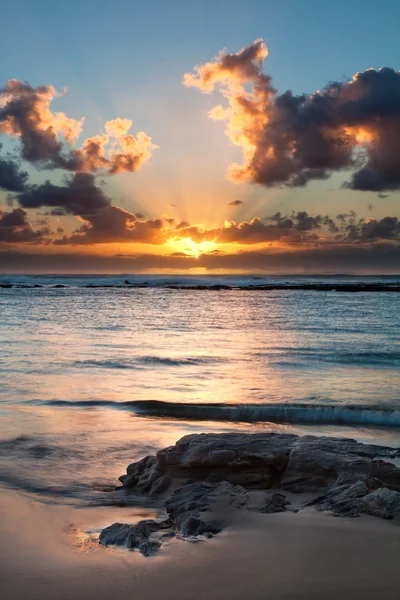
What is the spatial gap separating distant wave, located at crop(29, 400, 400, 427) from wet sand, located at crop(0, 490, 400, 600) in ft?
15.2

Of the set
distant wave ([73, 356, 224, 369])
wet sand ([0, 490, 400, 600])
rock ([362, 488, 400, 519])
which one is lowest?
distant wave ([73, 356, 224, 369])

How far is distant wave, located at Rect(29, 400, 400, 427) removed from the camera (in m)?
9.09

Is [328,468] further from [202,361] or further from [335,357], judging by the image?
[335,357]

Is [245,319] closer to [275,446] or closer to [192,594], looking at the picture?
[275,446]

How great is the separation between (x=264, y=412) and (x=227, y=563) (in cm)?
580

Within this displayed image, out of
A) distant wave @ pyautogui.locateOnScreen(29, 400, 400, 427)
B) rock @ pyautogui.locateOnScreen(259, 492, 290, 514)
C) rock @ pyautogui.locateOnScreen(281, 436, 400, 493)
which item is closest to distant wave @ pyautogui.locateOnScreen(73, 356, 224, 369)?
distant wave @ pyautogui.locateOnScreen(29, 400, 400, 427)

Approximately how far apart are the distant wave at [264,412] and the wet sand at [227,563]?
4.62m

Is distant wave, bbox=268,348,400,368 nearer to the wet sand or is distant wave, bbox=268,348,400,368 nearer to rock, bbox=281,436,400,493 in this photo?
rock, bbox=281,436,400,493

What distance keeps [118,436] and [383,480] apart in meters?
3.85

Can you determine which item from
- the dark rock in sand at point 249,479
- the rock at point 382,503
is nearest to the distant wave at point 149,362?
the dark rock in sand at point 249,479

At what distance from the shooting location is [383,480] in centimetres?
525

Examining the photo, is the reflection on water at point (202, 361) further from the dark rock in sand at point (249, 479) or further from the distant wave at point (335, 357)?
the dark rock in sand at point (249, 479)

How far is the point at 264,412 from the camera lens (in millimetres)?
9453

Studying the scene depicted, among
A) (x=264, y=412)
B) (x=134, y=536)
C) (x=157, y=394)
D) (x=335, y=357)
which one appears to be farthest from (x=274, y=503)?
(x=335, y=357)
